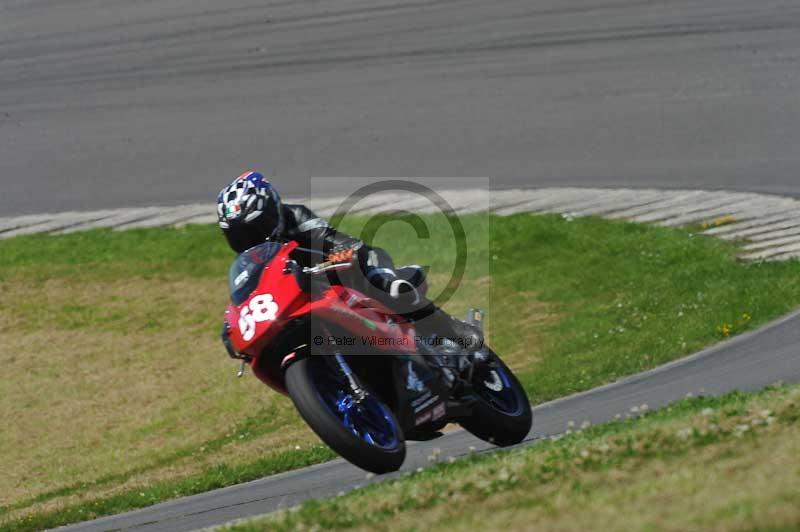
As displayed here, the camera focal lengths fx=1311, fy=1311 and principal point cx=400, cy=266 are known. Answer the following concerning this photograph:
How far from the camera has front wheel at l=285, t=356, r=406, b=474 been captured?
7.07m

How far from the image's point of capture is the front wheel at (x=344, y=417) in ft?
23.2

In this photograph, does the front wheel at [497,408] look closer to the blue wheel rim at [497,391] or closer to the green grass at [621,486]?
the blue wheel rim at [497,391]

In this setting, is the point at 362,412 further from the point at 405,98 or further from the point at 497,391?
the point at 405,98

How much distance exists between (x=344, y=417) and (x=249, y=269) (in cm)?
109

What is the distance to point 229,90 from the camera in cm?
2022

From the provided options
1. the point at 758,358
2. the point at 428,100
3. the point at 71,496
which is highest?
the point at 428,100

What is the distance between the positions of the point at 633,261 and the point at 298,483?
5.88 meters

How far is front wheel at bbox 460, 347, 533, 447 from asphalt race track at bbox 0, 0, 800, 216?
706cm

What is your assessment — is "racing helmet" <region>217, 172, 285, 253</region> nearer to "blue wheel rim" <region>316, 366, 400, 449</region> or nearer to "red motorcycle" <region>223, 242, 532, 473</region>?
"red motorcycle" <region>223, 242, 532, 473</region>

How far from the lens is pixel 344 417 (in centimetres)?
734

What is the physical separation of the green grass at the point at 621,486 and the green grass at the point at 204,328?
3105 mm

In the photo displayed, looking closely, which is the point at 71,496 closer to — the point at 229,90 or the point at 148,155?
the point at 148,155

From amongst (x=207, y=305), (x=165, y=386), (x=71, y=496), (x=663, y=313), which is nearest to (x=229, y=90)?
(x=207, y=305)

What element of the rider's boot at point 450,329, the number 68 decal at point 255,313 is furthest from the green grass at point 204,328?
the number 68 decal at point 255,313
